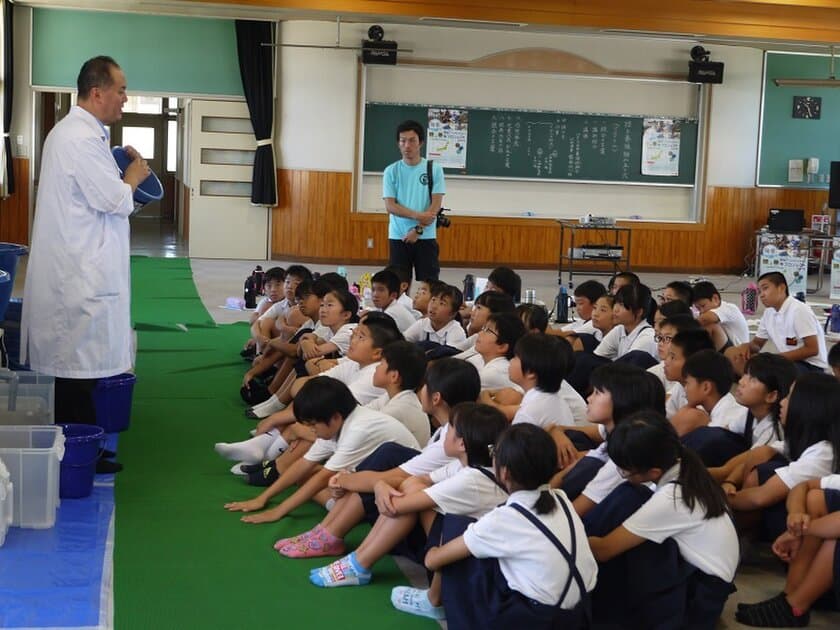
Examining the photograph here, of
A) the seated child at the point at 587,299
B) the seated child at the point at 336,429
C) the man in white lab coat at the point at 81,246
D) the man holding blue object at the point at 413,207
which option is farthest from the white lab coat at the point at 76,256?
the man holding blue object at the point at 413,207

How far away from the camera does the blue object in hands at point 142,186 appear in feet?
15.9

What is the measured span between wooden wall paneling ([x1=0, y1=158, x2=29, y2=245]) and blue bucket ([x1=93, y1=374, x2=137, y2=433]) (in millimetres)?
8705

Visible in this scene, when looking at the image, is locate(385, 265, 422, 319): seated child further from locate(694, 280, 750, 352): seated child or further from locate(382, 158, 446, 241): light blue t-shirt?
locate(694, 280, 750, 352): seated child

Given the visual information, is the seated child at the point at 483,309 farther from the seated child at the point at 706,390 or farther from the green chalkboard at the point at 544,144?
the green chalkboard at the point at 544,144

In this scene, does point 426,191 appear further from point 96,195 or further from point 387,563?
point 387,563

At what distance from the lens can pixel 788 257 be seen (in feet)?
40.1

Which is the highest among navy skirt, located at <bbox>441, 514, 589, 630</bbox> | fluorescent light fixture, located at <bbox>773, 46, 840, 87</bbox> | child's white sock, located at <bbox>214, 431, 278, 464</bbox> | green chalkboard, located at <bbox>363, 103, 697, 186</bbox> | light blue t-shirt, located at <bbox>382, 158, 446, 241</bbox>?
fluorescent light fixture, located at <bbox>773, 46, 840, 87</bbox>

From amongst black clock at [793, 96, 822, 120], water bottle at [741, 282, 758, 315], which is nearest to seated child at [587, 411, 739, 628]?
water bottle at [741, 282, 758, 315]

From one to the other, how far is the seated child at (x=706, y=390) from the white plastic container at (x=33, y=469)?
7.05 ft

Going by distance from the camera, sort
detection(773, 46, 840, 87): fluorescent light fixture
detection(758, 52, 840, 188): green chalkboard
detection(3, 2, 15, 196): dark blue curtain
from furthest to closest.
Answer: detection(758, 52, 840, 188): green chalkboard
detection(773, 46, 840, 87): fluorescent light fixture
detection(3, 2, 15, 196): dark blue curtain

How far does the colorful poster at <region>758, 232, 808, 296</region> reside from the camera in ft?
39.7

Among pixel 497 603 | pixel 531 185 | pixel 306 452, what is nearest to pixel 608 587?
pixel 497 603

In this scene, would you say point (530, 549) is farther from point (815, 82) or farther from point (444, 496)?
point (815, 82)

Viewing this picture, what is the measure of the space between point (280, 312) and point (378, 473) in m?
3.36
